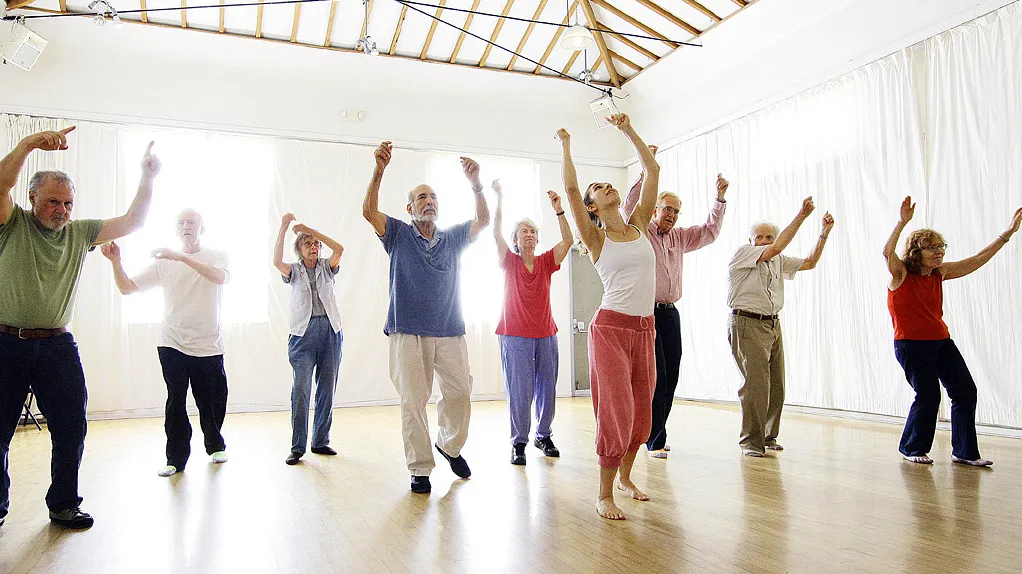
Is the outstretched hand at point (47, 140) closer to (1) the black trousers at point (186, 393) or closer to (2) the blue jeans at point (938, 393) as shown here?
(1) the black trousers at point (186, 393)

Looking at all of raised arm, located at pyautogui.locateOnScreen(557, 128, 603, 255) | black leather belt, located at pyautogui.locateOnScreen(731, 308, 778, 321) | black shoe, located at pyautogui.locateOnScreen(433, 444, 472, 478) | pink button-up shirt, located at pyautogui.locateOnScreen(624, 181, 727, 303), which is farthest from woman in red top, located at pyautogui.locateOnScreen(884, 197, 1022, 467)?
black shoe, located at pyautogui.locateOnScreen(433, 444, 472, 478)

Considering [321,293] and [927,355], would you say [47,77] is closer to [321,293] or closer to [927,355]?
[321,293]

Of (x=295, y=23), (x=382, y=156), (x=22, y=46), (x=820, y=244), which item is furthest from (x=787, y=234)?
(x=22, y=46)

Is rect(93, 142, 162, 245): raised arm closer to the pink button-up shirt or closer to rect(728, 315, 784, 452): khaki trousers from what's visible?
the pink button-up shirt

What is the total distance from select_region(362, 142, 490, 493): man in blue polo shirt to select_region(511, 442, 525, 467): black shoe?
478 millimetres

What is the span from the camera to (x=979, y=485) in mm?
3496

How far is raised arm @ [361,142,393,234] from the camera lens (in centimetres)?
335

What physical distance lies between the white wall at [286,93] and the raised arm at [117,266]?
174 inches

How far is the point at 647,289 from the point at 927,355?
208 cm

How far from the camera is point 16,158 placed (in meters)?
2.71

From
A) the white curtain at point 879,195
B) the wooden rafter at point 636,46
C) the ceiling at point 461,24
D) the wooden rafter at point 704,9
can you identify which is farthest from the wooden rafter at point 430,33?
the white curtain at point 879,195

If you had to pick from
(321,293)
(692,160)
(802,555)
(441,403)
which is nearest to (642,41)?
(692,160)

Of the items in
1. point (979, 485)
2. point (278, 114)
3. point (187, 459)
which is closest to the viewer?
point (979, 485)

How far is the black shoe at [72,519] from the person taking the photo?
115 inches
